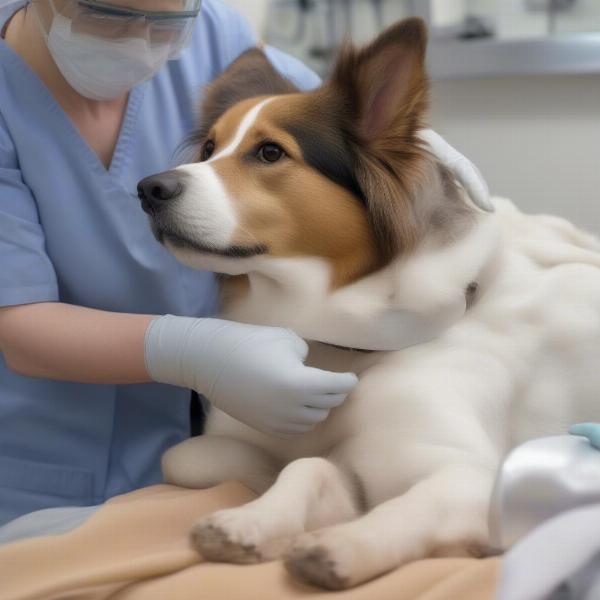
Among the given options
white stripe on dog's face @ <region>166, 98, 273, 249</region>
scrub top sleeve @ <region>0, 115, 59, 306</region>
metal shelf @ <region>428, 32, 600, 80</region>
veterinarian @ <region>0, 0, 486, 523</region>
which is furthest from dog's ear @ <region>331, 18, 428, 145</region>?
metal shelf @ <region>428, 32, 600, 80</region>

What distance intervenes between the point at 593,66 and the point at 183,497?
175 cm

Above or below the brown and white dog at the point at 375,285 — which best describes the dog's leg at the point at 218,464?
below

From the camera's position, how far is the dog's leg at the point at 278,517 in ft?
2.56

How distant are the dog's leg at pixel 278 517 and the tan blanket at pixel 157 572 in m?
0.02

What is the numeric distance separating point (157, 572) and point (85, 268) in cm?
59

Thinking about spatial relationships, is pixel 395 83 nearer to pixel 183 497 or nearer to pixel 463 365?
pixel 463 365

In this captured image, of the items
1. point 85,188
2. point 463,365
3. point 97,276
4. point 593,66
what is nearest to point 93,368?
point 97,276

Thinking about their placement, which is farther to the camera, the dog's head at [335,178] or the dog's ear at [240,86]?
the dog's ear at [240,86]

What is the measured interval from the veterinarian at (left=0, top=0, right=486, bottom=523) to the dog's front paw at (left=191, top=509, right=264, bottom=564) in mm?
205

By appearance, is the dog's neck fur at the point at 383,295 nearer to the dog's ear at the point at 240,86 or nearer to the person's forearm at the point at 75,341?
the person's forearm at the point at 75,341

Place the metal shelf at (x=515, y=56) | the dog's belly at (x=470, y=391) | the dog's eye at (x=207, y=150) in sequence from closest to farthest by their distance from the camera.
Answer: the dog's belly at (x=470, y=391) → the dog's eye at (x=207, y=150) → the metal shelf at (x=515, y=56)

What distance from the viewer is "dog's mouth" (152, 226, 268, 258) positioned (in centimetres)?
101

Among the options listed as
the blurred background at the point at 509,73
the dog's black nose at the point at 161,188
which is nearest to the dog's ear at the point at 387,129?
the dog's black nose at the point at 161,188

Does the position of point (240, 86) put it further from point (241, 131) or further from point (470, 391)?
point (470, 391)
